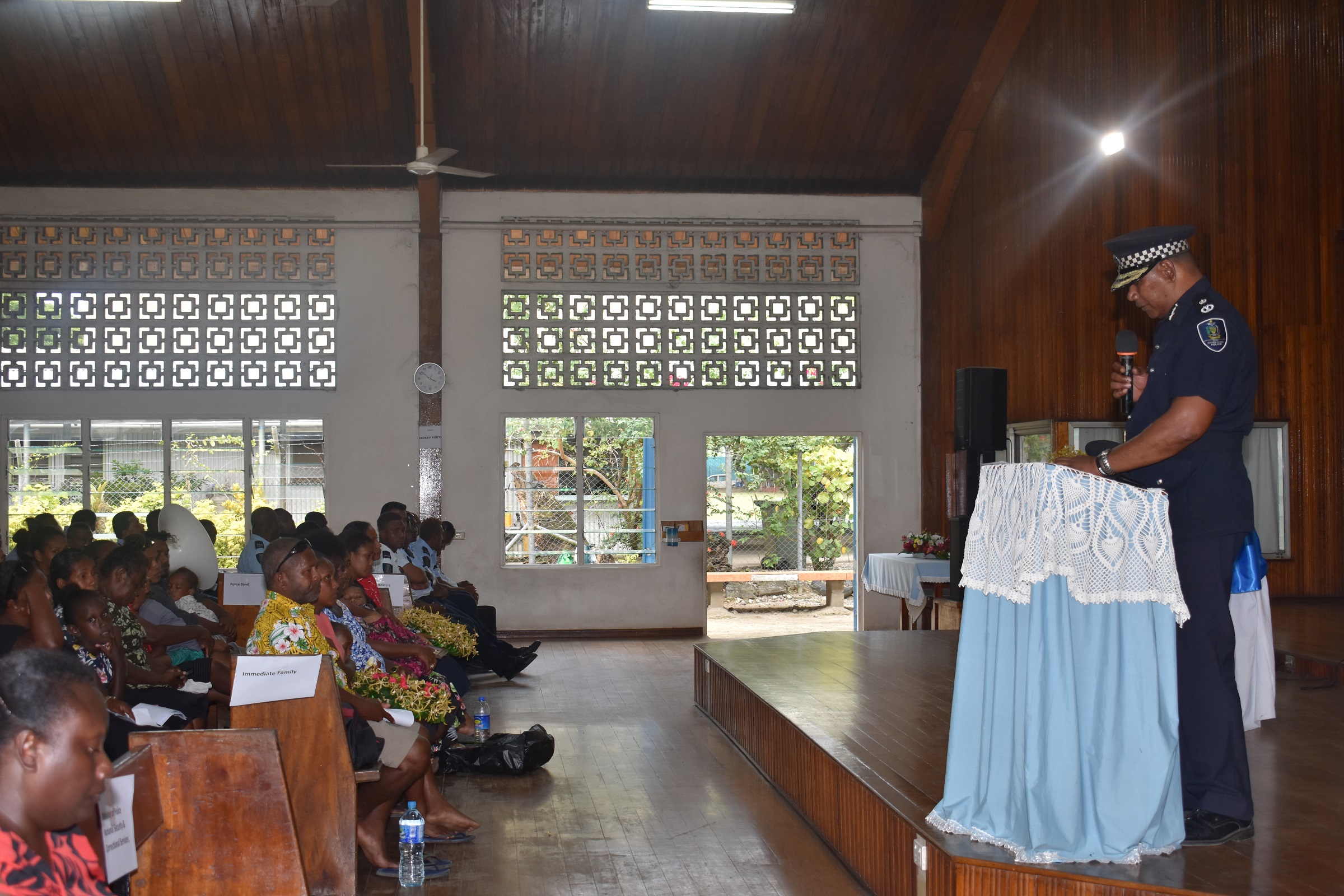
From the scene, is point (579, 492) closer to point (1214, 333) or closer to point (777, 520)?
point (777, 520)

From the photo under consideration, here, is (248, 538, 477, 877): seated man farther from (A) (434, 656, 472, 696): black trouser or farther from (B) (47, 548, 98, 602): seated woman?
(A) (434, 656, 472, 696): black trouser

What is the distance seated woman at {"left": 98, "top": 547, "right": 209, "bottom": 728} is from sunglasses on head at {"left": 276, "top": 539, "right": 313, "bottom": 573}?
44.2 inches

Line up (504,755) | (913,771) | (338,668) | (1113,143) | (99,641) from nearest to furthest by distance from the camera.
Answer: (913,771) → (338,668) → (99,641) → (504,755) → (1113,143)

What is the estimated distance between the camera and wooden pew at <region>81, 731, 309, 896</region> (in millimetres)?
2922

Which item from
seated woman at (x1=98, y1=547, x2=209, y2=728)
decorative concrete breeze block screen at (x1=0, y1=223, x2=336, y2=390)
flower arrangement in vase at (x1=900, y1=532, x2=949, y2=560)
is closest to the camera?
seated woman at (x1=98, y1=547, x2=209, y2=728)

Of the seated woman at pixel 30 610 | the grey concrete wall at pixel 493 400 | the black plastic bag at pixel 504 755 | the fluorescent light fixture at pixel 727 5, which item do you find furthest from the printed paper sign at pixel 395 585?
the fluorescent light fixture at pixel 727 5

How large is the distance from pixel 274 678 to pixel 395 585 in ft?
9.43

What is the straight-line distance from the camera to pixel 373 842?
11.9ft

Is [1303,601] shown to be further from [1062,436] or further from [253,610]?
[253,610]

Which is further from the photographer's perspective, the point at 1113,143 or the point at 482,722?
the point at 1113,143

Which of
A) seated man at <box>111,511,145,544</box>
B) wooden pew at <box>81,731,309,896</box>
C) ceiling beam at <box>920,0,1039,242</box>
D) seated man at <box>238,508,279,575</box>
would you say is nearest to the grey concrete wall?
ceiling beam at <box>920,0,1039,242</box>

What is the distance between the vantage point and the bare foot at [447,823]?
12.9 ft

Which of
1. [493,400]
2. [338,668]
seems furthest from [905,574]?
[338,668]

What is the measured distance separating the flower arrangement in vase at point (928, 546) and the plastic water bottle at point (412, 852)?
5.89 metres
